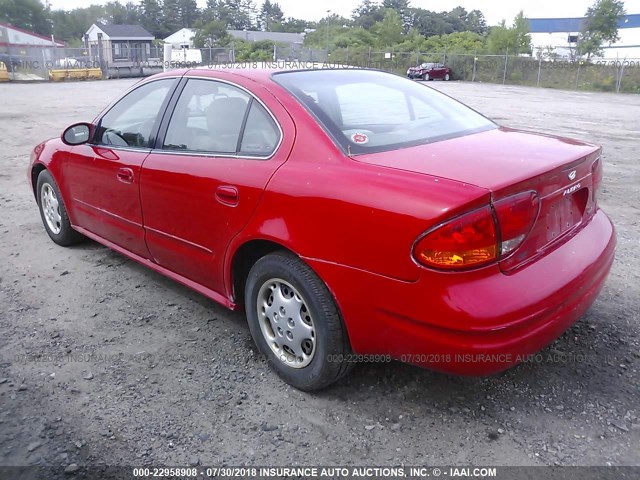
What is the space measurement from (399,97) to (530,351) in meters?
1.79

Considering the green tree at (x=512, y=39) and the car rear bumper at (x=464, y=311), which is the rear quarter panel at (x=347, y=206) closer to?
the car rear bumper at (x=464, y=311)

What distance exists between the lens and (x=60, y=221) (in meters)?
4.89

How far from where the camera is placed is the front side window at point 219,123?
9.70ft

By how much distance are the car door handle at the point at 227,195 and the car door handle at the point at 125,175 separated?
97 cm

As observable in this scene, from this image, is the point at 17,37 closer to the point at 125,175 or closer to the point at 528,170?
the point at 125,175

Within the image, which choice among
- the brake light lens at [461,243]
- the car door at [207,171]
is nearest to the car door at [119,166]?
the car door at [207,171]

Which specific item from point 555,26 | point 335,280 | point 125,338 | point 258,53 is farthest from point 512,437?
point 555,26

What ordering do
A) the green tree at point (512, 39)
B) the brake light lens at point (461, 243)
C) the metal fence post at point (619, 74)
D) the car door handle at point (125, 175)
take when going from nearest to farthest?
the brake light lens at point (461, 243), the car door handle at point (125, 175), the metal fence post at point (619, 74), the green tree at point (512, 39)

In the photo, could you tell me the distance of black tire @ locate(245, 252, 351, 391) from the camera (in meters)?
2.57

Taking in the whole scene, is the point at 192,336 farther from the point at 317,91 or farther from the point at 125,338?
the point at 317,91

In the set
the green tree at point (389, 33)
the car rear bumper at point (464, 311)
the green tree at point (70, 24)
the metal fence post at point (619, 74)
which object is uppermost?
the green tree at point (70, 24)

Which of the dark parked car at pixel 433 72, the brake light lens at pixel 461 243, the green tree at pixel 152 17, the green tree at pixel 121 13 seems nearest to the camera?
the brake light lens at pixel 461 243

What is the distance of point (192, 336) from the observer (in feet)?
11.3

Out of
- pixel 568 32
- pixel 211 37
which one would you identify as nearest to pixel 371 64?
pixel 568 32
